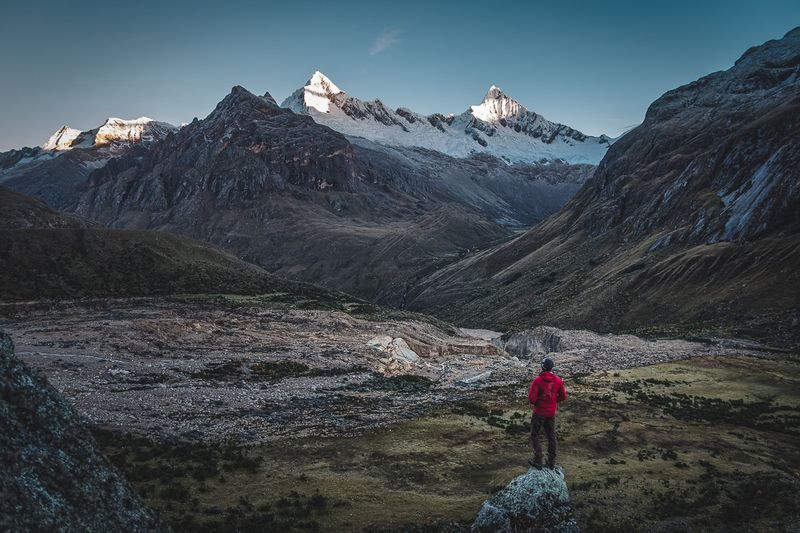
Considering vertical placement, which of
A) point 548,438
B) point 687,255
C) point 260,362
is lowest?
point 260,362

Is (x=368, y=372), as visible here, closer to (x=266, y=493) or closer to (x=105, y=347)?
(x=105, y=347)

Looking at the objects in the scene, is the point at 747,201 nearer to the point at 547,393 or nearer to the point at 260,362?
the point at 260,362

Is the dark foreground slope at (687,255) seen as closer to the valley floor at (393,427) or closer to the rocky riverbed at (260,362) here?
the rocky riverbed at (260,362)

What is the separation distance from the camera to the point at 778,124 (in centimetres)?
14238

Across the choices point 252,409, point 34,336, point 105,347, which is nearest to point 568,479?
point 252,409

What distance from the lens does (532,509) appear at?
19.6 meters

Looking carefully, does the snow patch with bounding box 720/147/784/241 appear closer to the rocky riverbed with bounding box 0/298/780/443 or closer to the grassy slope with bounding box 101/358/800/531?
the rocky riverbed with bounding box 0/298/780/443

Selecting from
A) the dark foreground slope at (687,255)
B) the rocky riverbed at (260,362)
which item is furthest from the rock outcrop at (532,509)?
the dark foreground slope at (687,255)

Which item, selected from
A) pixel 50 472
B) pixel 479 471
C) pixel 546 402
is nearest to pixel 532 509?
pixel 546 402

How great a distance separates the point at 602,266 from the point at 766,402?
350 feet

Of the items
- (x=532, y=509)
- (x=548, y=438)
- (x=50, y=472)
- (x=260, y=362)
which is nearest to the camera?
(x=50, y=472)

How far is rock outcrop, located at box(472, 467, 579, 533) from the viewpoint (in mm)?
19516

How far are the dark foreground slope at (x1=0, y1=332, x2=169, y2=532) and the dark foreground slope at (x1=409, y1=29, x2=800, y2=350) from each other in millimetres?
92384

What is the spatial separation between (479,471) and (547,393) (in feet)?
37.5
